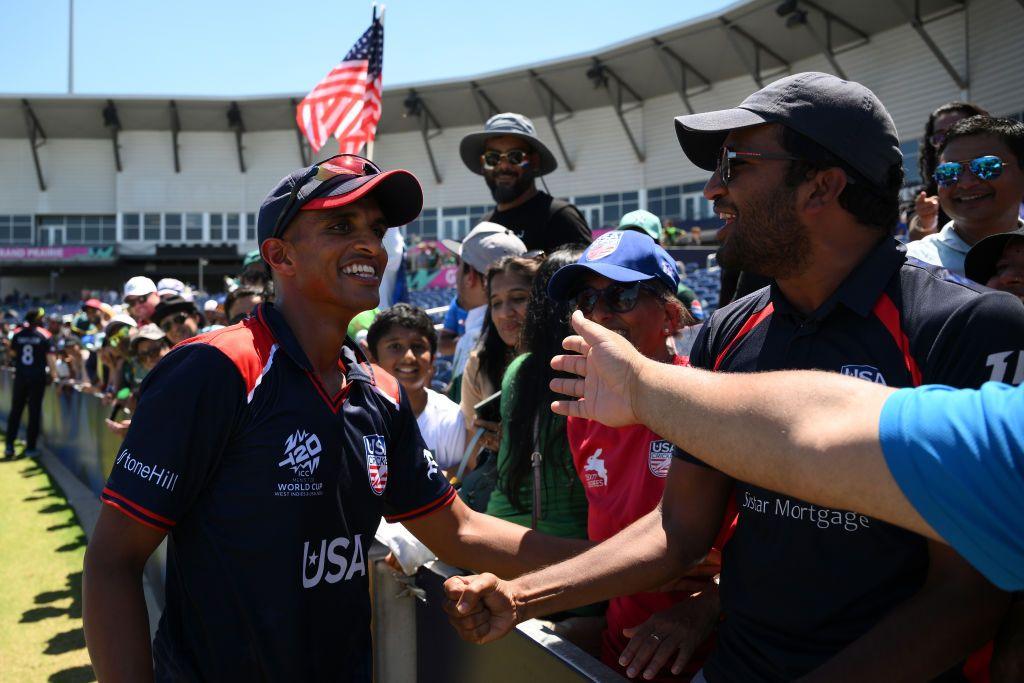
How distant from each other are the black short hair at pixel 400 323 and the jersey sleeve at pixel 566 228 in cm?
98

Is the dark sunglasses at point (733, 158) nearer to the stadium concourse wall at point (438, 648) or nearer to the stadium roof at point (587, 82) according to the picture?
the stadium concourse wall at point (438, 648)

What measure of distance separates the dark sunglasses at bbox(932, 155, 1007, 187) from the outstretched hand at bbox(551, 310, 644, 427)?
2519mm

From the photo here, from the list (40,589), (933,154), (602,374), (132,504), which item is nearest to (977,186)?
(933,154)

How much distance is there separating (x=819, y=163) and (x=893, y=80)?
93.3 ft

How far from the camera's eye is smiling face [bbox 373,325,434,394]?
4.37 metres

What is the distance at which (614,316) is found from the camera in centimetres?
264

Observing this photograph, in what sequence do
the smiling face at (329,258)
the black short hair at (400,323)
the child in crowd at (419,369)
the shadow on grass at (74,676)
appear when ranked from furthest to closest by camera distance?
the shadow on grass at (74,676) → the black short hair at (400,323) → the child in crowd at (419,369) → the smiling face at (329,258)

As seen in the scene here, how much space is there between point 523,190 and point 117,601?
383 cm

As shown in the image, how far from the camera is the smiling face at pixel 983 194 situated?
3.28m

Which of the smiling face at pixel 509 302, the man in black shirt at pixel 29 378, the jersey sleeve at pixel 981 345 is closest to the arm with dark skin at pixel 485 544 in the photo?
the jersey sleeve at pixel 981 345

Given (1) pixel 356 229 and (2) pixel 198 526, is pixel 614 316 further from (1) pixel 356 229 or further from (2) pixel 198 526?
(2) pixel 198 526

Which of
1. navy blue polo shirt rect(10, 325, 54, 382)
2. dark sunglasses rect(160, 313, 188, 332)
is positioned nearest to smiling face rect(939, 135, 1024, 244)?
dark sunglasses rect(160, 313, 188, 332)

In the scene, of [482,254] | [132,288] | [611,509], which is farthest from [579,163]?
[611,509]

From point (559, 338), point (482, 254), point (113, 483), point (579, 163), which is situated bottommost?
point (113, 483)
